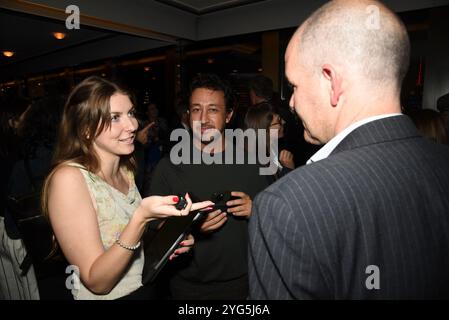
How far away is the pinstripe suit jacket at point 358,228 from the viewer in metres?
0.62

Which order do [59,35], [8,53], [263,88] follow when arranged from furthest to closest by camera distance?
[8,53]
[59,35]
[263,88]

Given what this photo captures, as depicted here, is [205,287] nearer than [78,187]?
No

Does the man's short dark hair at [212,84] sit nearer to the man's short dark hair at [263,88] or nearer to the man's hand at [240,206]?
the man's hand at [240,206]

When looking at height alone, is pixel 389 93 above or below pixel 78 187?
above

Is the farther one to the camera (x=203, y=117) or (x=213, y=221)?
(x=203, y=117)

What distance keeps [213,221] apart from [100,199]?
57 centimetres

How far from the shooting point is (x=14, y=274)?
1974 millimetres

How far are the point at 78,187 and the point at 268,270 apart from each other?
94 centimetres

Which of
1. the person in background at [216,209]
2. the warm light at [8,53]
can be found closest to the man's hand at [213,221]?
the person in background at [216,209]

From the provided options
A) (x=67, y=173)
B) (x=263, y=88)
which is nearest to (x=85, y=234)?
(x=67, y=173)

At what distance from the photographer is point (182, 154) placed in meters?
1.81

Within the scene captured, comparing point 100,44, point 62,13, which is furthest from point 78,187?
point 100,44
